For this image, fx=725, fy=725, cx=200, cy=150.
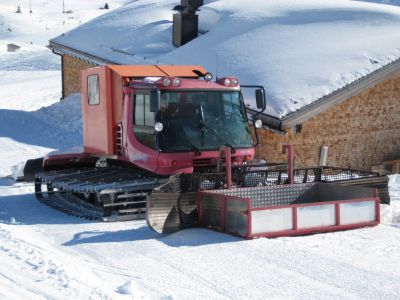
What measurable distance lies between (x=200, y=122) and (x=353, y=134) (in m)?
6.47

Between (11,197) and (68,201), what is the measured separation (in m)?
1.37

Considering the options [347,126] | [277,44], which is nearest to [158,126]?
[347,126]

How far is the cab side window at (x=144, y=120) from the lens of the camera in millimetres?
10520

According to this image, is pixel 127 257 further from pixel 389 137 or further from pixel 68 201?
pixel 389 137

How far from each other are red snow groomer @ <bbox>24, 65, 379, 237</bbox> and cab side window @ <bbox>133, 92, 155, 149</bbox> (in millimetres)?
15

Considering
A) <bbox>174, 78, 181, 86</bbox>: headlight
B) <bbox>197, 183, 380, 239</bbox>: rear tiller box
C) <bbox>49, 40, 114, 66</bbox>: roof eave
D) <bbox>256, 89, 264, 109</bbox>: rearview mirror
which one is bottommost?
<bbox>49, 40, 114, 66</bbox>: roof eave

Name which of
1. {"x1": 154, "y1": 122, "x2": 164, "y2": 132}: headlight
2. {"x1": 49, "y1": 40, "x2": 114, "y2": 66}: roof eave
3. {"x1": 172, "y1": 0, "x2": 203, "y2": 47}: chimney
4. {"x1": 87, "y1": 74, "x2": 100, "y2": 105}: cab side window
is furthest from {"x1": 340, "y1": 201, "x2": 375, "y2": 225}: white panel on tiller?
{"x1": 49, "y1": 40, "x2": 114, "y2": 66}: roof eave

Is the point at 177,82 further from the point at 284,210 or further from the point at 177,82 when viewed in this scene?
the point at 284,210

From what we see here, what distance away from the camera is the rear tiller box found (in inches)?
333

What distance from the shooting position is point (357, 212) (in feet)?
29.7

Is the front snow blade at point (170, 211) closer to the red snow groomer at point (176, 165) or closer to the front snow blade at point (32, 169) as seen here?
the red snow groomer at point (176, 165)

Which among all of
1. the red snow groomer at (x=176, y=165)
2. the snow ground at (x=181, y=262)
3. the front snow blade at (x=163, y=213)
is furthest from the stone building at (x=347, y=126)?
the front snow blade at (x=163, y=213)

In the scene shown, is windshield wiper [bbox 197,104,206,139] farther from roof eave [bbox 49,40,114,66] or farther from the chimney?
roof eave [bbox 49,40,114,66]

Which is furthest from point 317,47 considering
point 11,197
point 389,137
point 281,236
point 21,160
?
point 281,236
